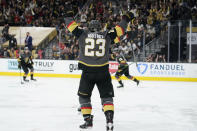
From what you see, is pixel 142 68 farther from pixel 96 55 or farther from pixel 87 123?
pixel 96 55

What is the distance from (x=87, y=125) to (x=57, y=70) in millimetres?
9993

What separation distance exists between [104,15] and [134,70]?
3998 mm

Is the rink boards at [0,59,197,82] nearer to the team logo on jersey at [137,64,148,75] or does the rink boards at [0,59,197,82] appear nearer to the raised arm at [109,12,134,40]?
the team logo on jersey at [137,64,148,75]

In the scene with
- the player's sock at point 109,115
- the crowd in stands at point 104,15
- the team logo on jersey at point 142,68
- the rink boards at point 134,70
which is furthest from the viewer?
the crowd in stands at point 104,15

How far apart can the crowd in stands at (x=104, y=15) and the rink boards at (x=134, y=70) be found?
468 millimetres

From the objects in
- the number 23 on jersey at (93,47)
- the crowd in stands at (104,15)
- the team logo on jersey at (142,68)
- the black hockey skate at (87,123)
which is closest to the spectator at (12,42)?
the crowd in stands at (104,15)

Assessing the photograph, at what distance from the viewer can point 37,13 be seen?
1780cm

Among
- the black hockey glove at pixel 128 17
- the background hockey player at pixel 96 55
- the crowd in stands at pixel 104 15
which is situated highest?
the crowd in stands at pixel 104 15

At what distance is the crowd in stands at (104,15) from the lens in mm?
14164

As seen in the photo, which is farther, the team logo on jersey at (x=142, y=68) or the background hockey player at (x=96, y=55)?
the team logo on jersey at (x=142, y=68)

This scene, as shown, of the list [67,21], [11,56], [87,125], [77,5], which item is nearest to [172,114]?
[87,125]

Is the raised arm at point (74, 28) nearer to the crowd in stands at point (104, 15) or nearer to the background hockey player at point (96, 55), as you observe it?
the background hockey player at point (96, 55)

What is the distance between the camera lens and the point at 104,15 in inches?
640

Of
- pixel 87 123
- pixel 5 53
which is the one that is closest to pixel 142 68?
pixel 5 53
